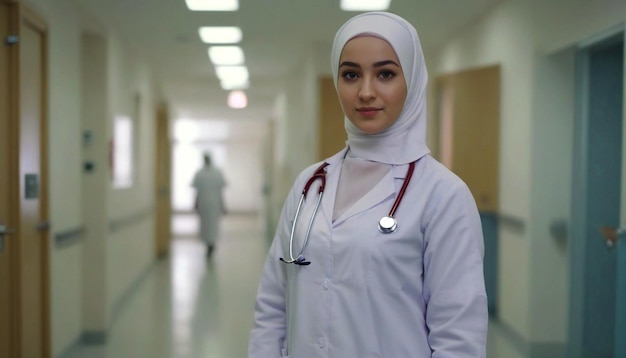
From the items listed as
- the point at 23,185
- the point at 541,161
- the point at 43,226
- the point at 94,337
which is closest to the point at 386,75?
the point at 23,185

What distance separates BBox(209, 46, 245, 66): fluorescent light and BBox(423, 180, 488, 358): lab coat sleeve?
5704mm

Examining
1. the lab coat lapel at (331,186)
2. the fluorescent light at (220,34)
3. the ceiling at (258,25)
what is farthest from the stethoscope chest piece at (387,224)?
the fluorescent light at (220,34)

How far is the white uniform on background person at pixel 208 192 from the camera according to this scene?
9875mm

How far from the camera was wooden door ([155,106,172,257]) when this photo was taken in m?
9.51

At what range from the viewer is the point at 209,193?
10047mm

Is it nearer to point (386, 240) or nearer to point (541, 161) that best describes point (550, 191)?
point (541, 161)

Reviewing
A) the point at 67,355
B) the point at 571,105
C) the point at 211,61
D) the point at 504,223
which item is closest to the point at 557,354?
the point at 504,223

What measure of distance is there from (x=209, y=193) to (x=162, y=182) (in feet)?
2.32

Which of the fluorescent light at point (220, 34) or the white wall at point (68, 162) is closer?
the white wall at point (68, 162)

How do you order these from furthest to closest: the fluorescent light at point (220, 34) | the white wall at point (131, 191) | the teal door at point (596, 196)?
the fluorescent light at point (220, 34), the white wall at point (131, 191), the teal door at point (596, 196)

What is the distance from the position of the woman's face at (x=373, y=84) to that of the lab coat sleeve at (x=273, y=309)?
0.95 feet

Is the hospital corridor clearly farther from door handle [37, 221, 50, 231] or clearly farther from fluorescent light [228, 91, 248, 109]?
fluorescent light [228, 91, 248, 109]

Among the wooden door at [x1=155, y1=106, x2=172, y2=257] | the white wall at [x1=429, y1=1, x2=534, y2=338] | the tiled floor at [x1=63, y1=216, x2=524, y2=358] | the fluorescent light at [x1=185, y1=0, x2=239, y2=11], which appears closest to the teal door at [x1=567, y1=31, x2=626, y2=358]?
the white wall at [x1=429, y1=1, x2=534, y2=338]

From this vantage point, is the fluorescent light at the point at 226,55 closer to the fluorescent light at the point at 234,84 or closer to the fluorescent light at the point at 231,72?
the fluorescent light at the point at 231,72
